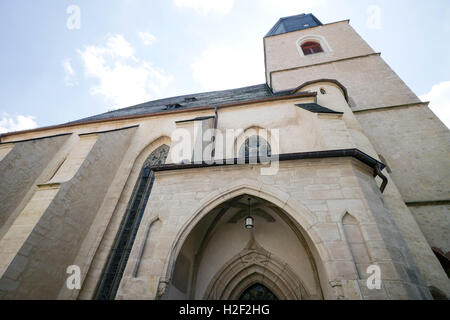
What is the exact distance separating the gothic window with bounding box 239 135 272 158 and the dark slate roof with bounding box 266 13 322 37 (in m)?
15.1

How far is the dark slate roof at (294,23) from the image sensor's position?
17.3 metres

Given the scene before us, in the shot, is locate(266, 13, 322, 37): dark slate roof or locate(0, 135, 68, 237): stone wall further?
locate(266, 13, 322, 37): dark slate roof

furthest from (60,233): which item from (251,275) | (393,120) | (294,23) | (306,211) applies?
(294,23)

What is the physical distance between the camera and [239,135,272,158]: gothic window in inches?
241

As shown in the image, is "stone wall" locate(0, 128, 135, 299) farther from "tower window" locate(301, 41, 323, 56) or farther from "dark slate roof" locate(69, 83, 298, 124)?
"tower window" locate(301, 41, 323, 56)

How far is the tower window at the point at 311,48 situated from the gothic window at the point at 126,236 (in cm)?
1275

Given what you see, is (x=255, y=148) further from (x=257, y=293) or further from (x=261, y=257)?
(x=257, y=293)

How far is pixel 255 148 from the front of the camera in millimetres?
6355

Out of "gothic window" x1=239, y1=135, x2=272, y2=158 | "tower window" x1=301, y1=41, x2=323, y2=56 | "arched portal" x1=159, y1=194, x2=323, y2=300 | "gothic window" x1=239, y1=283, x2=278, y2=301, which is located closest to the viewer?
"arched portal" x1=159, y1=194, x2=323, y2=300

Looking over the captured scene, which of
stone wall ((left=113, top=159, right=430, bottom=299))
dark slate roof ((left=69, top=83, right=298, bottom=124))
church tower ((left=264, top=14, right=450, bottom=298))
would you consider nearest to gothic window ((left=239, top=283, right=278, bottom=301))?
stone wall ((left=113, top=159, right=430, bottom=299))

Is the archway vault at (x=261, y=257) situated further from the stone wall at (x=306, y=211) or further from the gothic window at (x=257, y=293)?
the gothic window at (x=257, y=293)

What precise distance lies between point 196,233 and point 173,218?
1382mm
